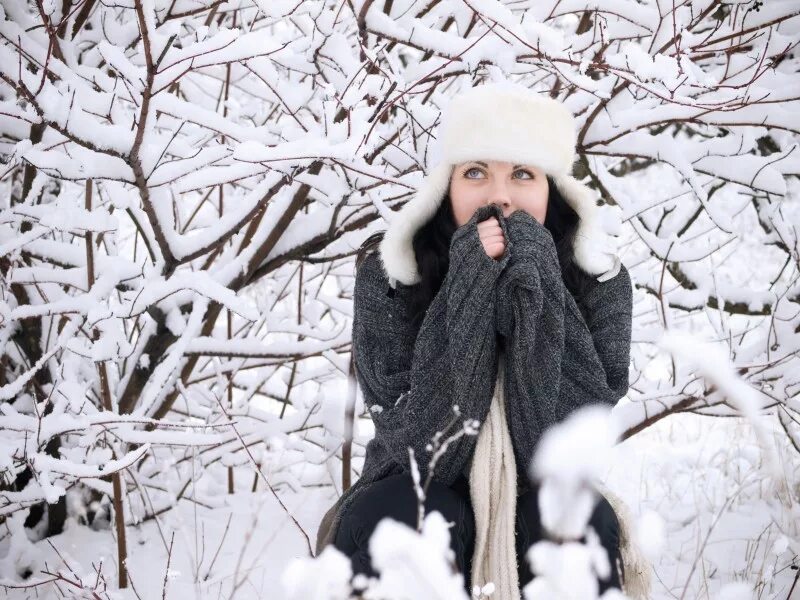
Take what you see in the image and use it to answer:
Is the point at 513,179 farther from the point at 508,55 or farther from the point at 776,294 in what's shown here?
the point at 776,294

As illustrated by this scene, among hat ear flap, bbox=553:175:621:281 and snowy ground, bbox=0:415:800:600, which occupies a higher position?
hat ear flap, bbox=553:175:621:281

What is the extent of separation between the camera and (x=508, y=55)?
1.66m

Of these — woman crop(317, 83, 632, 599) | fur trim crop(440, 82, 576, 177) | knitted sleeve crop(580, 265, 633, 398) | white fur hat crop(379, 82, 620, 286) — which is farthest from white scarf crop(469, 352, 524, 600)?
fur trim crop(440, 82, 576, 177)

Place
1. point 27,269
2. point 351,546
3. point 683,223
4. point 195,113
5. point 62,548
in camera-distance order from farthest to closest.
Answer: point 683,223 → point 62,548 → point 27,269 → point 195,113 → point 351,546

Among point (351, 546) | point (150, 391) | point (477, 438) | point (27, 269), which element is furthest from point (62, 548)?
point (477, 438)

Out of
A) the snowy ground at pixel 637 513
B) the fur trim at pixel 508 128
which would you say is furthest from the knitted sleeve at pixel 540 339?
the snowy ground at pixel 637 513

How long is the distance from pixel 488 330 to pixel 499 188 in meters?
0.39

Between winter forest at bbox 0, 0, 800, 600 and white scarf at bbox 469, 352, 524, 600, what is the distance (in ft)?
0.49

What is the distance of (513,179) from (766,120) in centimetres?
77

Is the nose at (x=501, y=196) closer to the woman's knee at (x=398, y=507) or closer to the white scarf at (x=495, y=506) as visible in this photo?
the white scarf at (x=495, y=506)

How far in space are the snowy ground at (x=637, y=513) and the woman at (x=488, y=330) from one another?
35 centimetres

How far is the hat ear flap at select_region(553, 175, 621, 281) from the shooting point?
1.77m

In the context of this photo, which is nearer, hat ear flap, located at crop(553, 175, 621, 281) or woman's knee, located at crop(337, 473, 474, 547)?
woman's knee, located at crop(337, 473, 474, 547)

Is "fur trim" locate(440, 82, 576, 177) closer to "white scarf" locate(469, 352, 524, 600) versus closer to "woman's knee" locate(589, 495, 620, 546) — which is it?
"white scarf" locate(469, 352, 524, 600)
